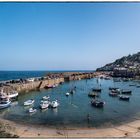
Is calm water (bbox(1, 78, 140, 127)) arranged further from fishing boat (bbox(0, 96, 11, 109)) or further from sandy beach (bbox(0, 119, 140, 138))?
sandy beach (bbox(0, 119, 140, 138))

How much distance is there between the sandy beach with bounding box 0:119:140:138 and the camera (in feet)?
53.9

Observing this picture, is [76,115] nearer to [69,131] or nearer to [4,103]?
[69,131]

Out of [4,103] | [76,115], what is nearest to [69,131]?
[76,115]

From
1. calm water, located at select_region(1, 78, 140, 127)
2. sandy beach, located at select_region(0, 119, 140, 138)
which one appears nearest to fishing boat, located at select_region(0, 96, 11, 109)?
calm water, located at select_region(1, 78, 140, 127)

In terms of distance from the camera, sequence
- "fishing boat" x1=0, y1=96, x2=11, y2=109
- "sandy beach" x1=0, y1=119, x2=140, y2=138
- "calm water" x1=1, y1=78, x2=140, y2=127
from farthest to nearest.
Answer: "fishing boat" x1=0, y1=96, x2=11, y2=109 < "calm water" x1=1, y1=78, x2=140, y2=127 < "sandy beach" x1=0, y1=119, x2=140, y2=138

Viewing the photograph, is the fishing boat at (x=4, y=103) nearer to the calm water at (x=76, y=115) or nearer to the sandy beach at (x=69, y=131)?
the calm water at (x=76, y=115)

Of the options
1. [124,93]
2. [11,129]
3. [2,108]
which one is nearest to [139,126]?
[11,129]

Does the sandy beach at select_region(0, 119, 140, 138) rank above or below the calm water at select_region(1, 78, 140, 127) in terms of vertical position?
below

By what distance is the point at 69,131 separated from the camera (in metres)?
17.5

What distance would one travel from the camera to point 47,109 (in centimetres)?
2441

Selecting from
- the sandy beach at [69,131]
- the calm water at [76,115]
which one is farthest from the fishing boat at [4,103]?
the sandy beach at [69,131]

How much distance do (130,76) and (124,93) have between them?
30858mm

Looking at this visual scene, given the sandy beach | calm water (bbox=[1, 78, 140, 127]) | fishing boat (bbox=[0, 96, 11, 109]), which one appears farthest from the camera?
fishing boat (bbox=[0, 96, 11, 109])

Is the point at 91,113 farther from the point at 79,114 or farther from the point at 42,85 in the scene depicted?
the point at 42,85
